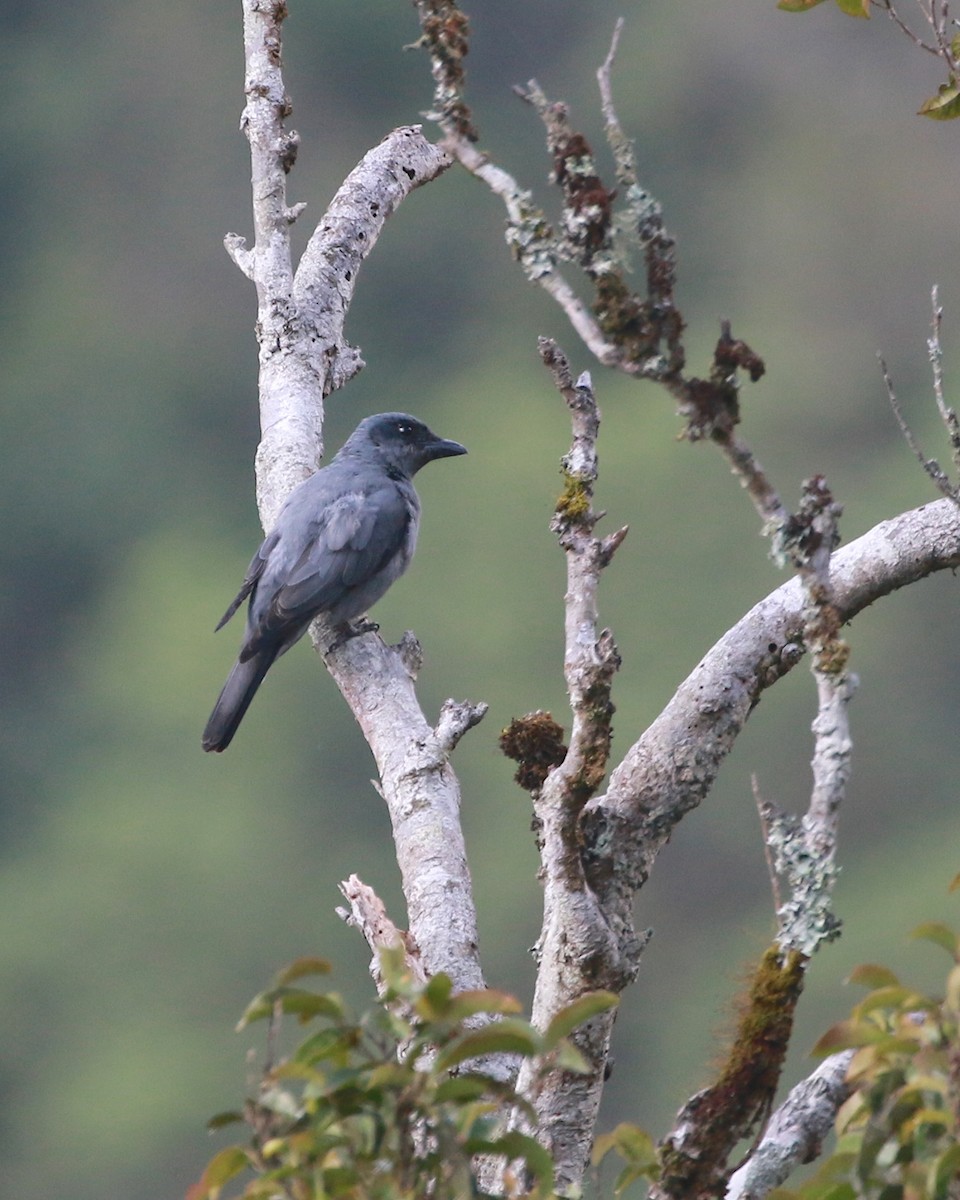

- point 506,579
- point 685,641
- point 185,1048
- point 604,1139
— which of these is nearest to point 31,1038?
point 185,1048

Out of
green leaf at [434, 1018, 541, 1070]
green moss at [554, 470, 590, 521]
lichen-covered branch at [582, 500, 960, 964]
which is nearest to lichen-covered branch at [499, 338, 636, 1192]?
green moss at [554, 470, 590, 521]

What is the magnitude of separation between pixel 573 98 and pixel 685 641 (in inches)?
403

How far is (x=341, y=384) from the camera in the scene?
5.15 meters

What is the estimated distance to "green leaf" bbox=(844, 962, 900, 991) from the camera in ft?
5.05

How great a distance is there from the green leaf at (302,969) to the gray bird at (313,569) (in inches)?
126

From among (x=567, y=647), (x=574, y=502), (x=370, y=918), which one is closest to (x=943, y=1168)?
(x=567, y=647)

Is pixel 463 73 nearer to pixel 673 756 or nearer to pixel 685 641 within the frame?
pixel 673 756

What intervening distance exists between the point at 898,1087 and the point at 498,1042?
40 cm

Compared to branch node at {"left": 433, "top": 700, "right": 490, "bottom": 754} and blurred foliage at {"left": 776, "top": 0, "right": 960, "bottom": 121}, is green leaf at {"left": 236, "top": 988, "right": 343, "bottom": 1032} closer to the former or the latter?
blurred foliage at {"left": 776, "top": 0, "right": 960, "bottom": 121}

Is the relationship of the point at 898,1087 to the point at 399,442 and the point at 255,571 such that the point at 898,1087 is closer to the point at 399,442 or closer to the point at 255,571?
the point at 255,571

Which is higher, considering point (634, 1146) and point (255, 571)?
point (255, 571)

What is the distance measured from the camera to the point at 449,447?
20.2 feet

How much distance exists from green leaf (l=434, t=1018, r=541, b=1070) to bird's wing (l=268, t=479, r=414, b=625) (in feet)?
11.3

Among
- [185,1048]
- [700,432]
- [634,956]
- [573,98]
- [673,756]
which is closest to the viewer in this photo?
[700,432]
